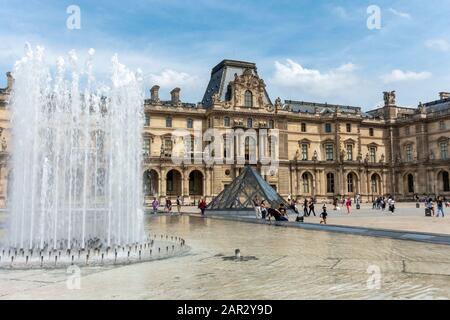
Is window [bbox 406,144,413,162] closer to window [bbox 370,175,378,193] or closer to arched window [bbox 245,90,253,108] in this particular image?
→ window [bbox 370,175,378,193]

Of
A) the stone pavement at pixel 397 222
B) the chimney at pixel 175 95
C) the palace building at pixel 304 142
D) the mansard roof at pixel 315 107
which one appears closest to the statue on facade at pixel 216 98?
the palace building at pixel 304 142

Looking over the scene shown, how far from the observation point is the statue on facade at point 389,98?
67938 millimetres

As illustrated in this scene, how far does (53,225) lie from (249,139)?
42.2 metres

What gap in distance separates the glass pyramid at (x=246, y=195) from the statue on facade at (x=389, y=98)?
40.9 m

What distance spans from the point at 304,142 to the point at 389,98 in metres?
18.1

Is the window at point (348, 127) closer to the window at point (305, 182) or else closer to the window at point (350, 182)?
the window at point (350, 182)

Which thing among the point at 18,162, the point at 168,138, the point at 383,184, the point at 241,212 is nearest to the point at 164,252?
the point at 18,162

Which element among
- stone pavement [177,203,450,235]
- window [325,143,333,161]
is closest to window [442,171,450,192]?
window [325,143,333,161]

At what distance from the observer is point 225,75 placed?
57656mm

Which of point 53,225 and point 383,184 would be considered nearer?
point 53,225

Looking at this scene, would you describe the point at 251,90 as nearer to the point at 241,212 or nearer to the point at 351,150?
the point at 351,150

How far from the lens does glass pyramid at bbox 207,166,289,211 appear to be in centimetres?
3216

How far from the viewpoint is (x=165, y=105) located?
54188 millimetres
